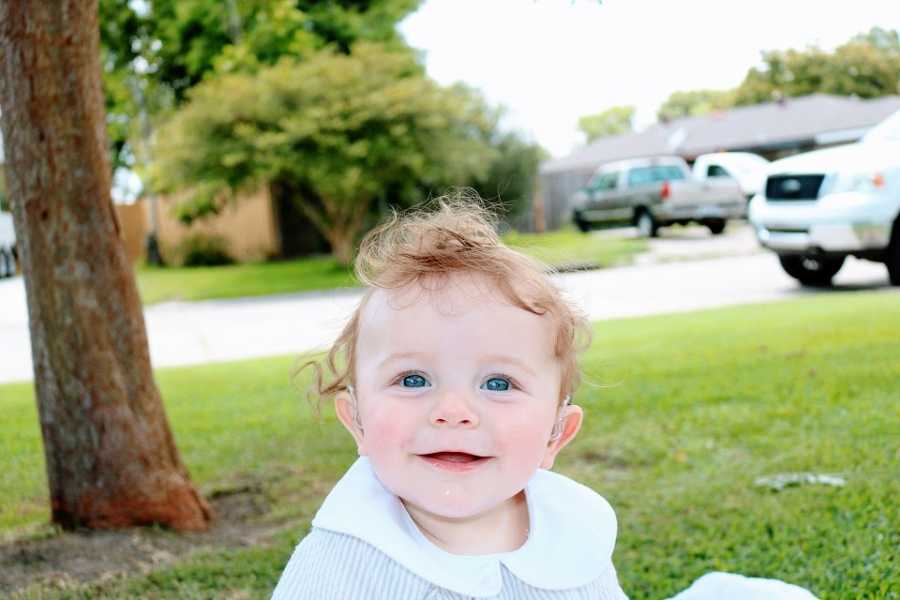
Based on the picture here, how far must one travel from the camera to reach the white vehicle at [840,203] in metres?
8.11

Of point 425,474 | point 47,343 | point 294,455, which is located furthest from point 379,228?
point 294,455

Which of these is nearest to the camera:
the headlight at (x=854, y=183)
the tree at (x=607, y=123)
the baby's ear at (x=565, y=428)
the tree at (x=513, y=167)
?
the baby's ear at (x=565, y=428)

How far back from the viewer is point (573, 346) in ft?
5.72

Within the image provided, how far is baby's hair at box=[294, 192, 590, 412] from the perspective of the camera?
5.32 feet

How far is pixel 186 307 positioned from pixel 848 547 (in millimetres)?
12871

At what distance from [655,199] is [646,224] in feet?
2.57

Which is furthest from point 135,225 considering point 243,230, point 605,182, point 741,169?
point 741,169

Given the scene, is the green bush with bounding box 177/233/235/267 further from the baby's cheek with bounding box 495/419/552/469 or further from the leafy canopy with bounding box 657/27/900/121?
the baby's cheek with bounding box 495/419/552/469

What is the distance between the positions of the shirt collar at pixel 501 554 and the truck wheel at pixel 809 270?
30.0 ft

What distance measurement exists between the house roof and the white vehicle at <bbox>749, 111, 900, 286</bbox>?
1.46 meters

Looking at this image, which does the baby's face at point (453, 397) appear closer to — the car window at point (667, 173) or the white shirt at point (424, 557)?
the white shirt at point (424, 557)

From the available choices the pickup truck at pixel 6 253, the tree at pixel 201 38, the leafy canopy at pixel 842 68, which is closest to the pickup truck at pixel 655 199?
the tree at pixel 201 38

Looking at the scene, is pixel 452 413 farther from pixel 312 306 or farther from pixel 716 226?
pixel 716 226

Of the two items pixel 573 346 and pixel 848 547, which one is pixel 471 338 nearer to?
pixel 573 346
